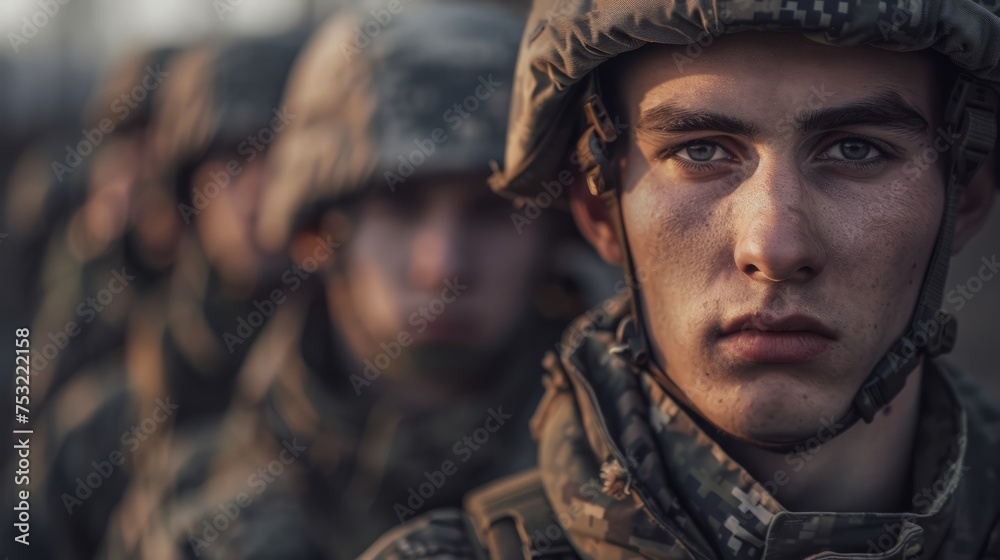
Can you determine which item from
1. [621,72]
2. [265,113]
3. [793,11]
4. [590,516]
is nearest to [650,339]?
[590,516]

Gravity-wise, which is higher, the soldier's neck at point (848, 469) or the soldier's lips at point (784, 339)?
the soldier's lips at point (784, 339)

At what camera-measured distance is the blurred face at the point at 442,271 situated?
16.8 feet

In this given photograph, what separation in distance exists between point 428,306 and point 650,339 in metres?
2.44

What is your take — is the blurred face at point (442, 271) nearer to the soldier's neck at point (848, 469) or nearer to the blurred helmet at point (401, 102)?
the blurred helmet at point (401, 102)

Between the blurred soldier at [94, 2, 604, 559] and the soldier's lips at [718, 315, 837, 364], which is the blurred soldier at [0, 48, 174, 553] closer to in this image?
the blurred soldier at [94, 2, 604, 559]

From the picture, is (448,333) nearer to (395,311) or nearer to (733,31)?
(395,311)

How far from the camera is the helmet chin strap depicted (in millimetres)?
2584

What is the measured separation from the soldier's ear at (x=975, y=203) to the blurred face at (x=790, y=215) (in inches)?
11.3

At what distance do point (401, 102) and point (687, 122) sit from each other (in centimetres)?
307

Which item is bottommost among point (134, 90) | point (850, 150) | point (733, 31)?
point (850, 150)

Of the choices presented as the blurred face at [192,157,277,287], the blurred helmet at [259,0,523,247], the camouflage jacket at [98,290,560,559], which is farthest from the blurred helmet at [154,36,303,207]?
the camouflage jacket at [98,290,560,559]

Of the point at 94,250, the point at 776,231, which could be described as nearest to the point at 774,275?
the point at 776,231

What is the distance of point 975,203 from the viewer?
2.89 metres

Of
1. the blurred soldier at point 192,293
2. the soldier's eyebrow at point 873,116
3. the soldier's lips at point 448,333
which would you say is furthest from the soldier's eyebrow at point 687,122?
the blurred soldier at point 192,293
